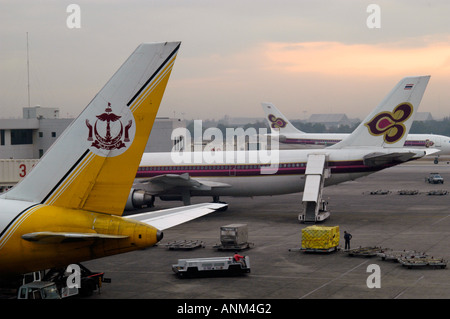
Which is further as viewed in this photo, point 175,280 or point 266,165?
point 266,165

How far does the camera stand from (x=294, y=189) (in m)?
60.3

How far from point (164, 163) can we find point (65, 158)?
4278cm

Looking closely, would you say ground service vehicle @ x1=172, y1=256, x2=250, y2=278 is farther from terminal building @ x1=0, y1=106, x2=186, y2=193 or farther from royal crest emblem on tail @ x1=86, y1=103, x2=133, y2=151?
terminal building @ x1=0, y1=106, x2=186, y2=193

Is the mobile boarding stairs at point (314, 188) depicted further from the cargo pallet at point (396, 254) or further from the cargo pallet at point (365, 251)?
the cargo pallet at point (396, 254)

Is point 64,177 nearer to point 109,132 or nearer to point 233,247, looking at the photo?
point 109,132

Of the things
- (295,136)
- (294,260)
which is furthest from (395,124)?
(295,136)

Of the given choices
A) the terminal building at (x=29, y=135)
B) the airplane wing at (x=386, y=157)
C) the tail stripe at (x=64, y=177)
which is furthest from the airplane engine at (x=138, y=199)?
the tail stripe at (x=64, y=177)

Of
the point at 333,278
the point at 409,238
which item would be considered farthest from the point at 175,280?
the point at 409,238

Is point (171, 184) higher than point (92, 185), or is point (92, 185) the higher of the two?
point (171, 184)

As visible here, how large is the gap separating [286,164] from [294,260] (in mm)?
19960

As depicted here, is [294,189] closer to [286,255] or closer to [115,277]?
[286,255]

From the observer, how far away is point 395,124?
59812mm

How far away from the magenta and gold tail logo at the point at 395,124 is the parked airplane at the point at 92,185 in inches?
1685

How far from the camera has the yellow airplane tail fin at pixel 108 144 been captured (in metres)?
19.9
